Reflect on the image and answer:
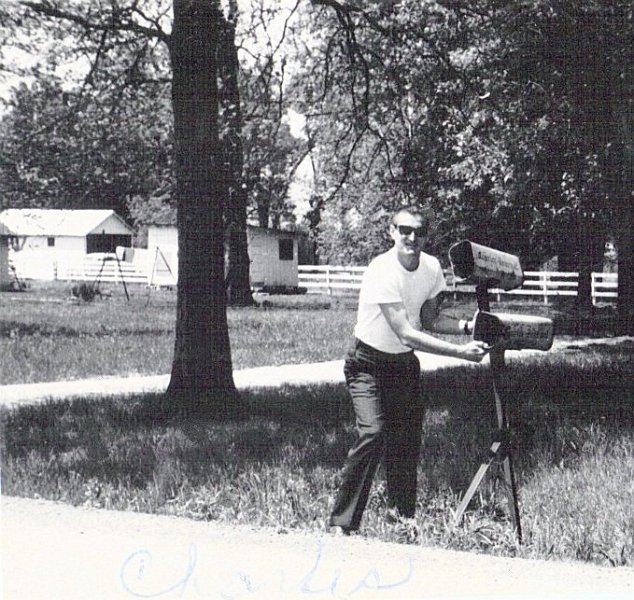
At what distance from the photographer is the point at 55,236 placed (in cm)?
1479

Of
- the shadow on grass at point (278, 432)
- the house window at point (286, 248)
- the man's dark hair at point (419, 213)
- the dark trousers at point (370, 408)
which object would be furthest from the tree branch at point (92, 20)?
the house window at point (286, 248)

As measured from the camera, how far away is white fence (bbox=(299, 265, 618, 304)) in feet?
39.4

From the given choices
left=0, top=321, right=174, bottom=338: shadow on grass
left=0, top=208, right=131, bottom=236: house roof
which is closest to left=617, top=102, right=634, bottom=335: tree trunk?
left=0, top=208, right=131, bottom=236: house roof

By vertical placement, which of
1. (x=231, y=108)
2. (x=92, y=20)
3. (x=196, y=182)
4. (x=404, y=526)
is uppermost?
(x=92, y=20)

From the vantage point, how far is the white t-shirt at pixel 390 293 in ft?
18.6

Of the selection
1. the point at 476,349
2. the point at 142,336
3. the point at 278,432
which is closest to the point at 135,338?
the point at 142,336

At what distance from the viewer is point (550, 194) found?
1373 centimetres

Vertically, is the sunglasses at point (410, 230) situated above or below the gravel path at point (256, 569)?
above

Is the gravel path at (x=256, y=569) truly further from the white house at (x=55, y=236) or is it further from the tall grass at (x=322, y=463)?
the white house at (x=55, y=236)

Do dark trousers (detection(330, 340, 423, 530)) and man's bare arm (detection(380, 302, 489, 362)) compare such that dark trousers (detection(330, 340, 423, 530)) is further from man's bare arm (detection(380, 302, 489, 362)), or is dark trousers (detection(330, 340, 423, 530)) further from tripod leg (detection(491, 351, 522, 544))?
tripod leg (detection(491, 351, 522, 544))

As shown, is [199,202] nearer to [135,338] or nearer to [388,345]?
[388,345]
